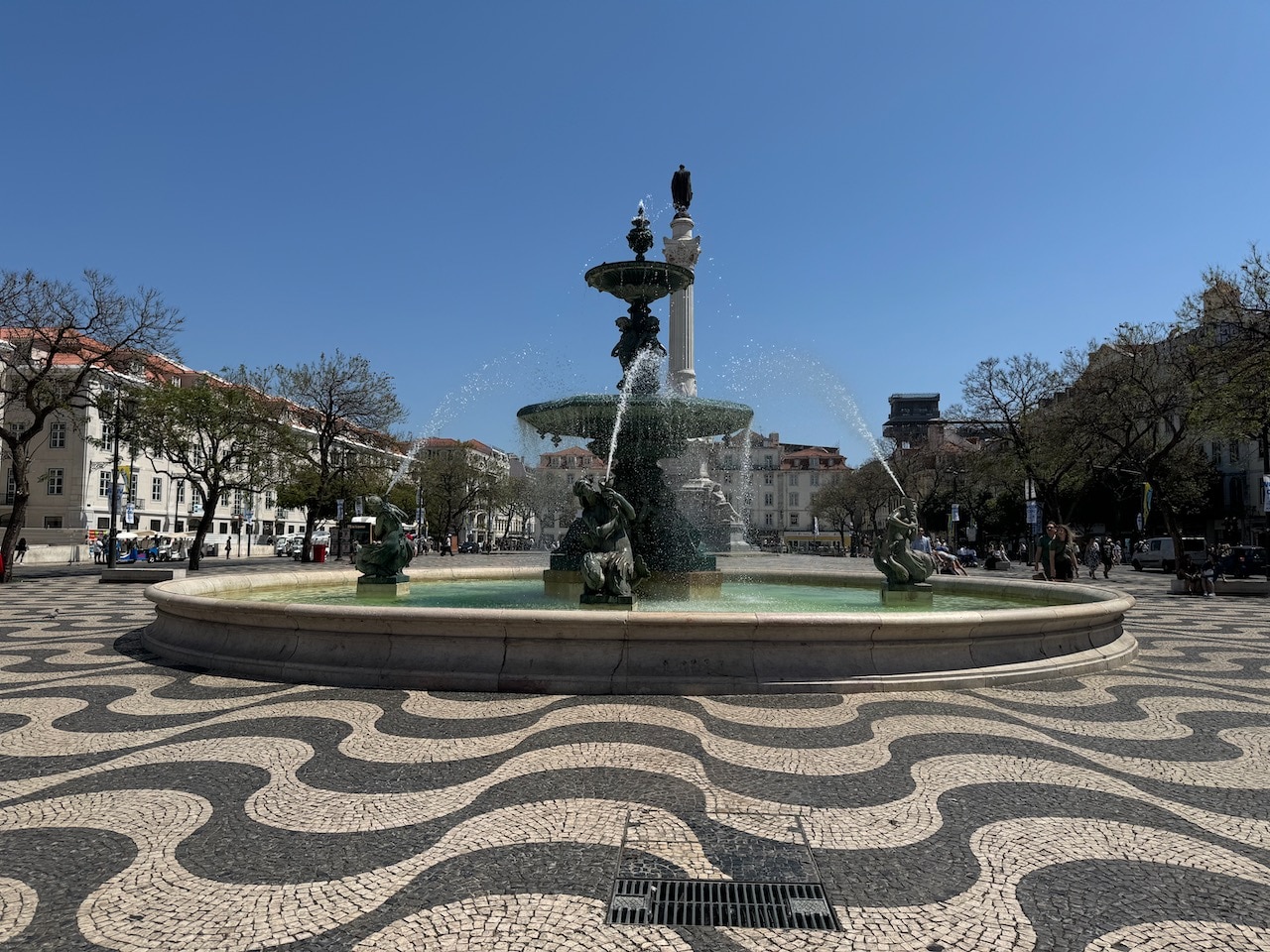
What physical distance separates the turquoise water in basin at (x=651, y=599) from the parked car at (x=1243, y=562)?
1862 cm

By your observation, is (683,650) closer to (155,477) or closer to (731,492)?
(155,477)

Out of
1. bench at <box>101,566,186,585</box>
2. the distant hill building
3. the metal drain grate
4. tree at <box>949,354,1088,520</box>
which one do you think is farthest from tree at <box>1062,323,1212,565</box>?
the distant hill building

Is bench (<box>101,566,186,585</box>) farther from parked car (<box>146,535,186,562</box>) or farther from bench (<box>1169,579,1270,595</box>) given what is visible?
bench (<box>1169,579,1270,595</box>)

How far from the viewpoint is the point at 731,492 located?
3442 inches

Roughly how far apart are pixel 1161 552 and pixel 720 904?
40.1 meters

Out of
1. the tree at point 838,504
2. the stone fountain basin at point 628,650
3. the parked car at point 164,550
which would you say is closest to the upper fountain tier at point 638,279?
the stone fountain basin at point 628,650

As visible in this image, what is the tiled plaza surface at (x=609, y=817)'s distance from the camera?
2.58m

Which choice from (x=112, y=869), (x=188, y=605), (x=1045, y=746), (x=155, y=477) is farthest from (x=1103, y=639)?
(x=155, y=477)

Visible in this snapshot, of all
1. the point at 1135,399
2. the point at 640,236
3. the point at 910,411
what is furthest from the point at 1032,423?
the point at 910,411

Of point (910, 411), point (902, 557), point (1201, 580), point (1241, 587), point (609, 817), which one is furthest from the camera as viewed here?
point (910, 411)

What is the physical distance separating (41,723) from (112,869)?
9.77 ft

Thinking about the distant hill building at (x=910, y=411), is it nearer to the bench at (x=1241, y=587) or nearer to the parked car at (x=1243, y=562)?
the parked car at (x=1243, y=562)

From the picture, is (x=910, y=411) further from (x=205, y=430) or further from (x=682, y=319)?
(x=205, y=430)

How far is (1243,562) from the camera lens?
80.6 feet
